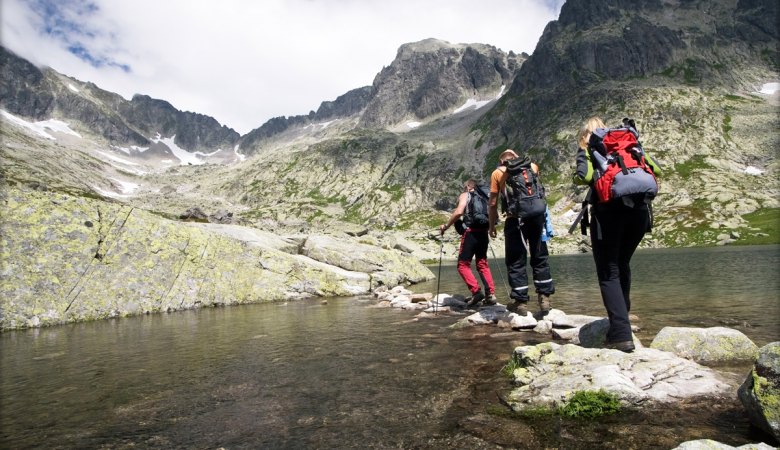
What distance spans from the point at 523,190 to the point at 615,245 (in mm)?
3778

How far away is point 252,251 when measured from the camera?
2462cm

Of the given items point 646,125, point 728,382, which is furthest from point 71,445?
point 646,125

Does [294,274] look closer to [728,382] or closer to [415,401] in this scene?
[415,401]

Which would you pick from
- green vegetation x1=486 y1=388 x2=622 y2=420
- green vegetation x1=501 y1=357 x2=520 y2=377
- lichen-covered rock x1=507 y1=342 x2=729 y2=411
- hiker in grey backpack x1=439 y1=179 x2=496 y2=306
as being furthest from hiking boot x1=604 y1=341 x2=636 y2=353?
hiker in grey backpack x1=439 y1=179 x2=496 y2=306

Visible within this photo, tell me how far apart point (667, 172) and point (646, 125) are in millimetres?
31360

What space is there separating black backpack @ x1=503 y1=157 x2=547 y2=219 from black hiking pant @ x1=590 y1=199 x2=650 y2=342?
10.8ft

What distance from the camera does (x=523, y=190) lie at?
10.8 meters

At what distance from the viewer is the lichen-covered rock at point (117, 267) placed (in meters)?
17.5

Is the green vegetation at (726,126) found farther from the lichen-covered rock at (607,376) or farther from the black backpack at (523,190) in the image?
the lichen-covered rock at (607,376)

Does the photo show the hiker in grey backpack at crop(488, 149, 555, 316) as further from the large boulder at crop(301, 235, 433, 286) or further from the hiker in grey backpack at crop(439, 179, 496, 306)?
the large boulder at crop(301, 235, 433, 286)

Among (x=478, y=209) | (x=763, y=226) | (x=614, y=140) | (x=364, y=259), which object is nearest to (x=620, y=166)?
(x=614, y=140)

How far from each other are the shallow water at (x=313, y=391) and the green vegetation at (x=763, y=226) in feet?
351

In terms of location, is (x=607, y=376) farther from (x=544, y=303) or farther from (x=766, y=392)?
(x=544, y=303)

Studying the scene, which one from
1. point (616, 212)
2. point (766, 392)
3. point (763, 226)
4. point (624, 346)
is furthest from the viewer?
point (763, 226)
